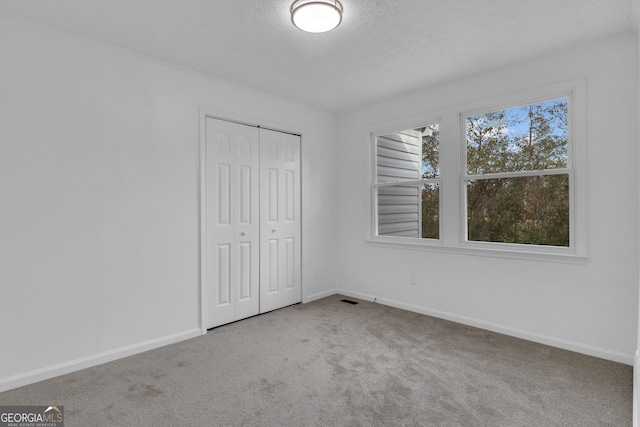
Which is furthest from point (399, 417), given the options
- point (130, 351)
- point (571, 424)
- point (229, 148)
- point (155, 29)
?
point (155, 29)

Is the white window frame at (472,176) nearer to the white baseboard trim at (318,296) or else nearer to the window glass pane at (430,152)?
the window glass pane at (430,152)

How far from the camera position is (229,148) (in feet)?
11.4

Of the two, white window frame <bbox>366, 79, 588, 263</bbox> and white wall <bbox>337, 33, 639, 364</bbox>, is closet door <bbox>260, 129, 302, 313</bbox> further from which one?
white wall <bbox>337, 33, 639, 364</bbox>

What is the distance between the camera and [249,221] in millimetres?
3664

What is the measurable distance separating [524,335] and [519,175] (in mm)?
1414

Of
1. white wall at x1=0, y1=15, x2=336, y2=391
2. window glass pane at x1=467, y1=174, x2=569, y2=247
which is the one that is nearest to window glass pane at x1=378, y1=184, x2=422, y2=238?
window glass pane at x1=467, y1=174, x2=569, y2=247

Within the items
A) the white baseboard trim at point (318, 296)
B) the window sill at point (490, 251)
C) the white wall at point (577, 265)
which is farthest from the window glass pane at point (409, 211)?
the white baseboard trim at point (318, 296)

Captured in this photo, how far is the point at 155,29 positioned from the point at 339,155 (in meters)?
2.62

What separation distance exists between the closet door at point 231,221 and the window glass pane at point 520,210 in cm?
225

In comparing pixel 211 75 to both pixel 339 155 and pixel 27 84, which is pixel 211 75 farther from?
pixel 339 155

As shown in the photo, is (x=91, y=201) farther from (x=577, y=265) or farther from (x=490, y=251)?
(x=577, y=265)

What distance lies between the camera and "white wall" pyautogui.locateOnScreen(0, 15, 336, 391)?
90.9 inches

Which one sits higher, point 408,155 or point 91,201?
point 408,155

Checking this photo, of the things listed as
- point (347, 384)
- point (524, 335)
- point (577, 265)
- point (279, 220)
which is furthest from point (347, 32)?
point (524, 335)
